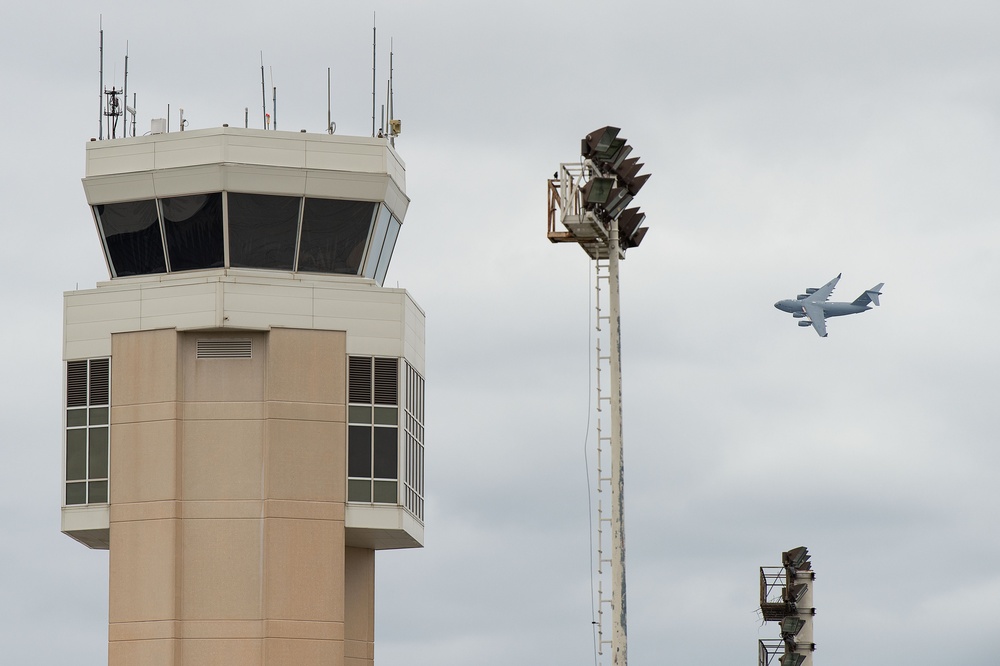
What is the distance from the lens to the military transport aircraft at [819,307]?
188 metres

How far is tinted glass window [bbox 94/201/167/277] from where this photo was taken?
73700 mm

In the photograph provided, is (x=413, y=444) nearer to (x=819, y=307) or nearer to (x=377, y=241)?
(x=377, y=241)

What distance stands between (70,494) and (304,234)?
1305cm

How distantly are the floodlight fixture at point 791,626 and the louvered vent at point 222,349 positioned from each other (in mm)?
30176

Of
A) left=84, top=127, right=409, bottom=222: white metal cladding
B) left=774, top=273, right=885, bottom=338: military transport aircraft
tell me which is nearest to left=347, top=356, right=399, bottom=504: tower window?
left=84, top=127, right=409, bottom=222: white metal cladding

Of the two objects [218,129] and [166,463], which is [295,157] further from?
[166,463]

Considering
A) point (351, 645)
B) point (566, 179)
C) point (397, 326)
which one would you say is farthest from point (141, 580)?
point (566, 179)

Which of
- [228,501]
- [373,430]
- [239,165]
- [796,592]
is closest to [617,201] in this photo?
[373,430]

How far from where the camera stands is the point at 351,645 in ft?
242

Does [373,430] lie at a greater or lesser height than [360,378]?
lesser

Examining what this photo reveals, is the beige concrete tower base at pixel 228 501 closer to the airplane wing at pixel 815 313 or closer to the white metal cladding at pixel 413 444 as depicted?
the white metal cladding at pixel 413 444

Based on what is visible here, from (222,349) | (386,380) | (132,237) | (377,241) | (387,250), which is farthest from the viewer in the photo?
(387,250)

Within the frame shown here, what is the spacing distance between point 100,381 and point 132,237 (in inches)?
228

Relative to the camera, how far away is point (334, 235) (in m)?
74.1
